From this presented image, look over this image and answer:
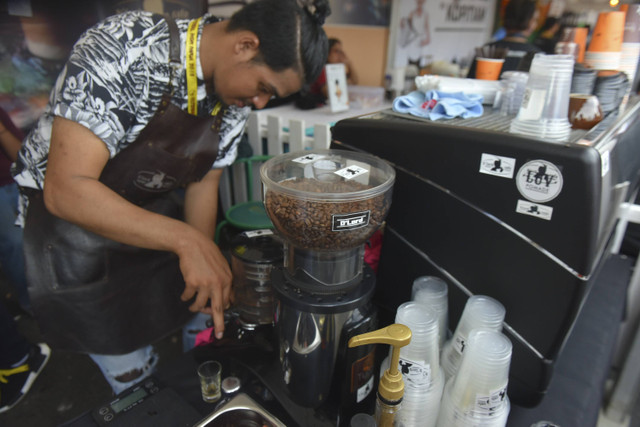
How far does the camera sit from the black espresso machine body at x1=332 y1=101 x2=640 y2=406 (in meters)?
0.57

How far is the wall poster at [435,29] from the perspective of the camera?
11.4ft

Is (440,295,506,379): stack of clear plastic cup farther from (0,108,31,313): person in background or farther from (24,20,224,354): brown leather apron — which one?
(0,108,31,313): person in background

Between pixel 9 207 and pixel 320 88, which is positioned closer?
pixel 9 207

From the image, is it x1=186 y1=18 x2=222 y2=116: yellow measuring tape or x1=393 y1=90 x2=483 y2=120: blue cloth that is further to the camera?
x1=186 y1=18 x2=222 y2=116: yellow measuring tape

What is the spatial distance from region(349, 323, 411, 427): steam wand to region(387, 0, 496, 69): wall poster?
3141 mm

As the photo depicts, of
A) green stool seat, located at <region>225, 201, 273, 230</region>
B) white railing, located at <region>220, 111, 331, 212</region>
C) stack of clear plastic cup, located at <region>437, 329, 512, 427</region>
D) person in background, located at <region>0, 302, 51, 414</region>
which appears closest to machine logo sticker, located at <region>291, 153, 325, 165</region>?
stack of clear plastic cup, located at <region>437, 329, 512, 427</region>

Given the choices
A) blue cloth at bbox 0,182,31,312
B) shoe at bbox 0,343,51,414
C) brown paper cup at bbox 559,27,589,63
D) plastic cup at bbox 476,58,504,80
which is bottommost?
shoe at bbox 0,343,51,414

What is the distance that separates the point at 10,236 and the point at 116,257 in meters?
1.17

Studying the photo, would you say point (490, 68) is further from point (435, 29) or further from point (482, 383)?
point (435, 29)

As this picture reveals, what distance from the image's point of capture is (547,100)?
66 cm

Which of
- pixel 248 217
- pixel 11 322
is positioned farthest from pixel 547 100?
pixel 11 322

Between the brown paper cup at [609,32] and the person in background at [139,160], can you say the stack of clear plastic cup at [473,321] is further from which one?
the brown paper cup at [609,32]

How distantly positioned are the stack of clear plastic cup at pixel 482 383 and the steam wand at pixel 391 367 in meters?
0.10

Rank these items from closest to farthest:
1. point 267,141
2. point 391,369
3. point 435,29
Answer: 1. point 391,369
2. point 267,141
3. point 435,29
